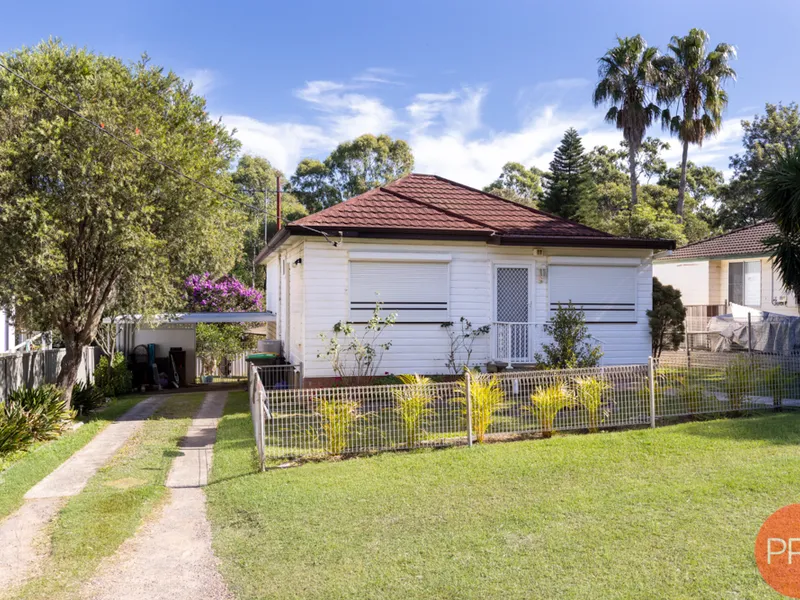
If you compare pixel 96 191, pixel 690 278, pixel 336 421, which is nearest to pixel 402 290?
pixel 336 421

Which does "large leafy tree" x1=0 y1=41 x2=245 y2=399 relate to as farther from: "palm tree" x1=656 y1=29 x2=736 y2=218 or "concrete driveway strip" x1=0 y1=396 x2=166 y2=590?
"palm tree" x1=656 y1=29 x2=736 y2=218

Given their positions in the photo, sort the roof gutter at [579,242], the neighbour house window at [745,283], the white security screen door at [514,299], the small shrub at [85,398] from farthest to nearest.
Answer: the neighbour house window at [745,283] → the white security screen door at [514,299] → the roof gutter at [579,242] → the small shrub at [85,398]

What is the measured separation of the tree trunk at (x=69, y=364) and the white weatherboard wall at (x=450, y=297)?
4.11 m

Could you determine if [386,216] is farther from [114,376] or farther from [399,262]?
[114,376]

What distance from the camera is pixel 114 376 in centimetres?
1698

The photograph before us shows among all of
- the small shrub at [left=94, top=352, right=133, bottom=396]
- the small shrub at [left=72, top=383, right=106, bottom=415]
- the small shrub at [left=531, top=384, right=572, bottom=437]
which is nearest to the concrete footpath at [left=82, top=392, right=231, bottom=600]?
the small shrub at [left=531, top=384, right=572, bottom=437]

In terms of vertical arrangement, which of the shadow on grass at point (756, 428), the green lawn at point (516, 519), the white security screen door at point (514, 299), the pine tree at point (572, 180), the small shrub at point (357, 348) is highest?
the pine tree at point (572, 180)

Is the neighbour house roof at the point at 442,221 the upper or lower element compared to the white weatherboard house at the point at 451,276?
upper

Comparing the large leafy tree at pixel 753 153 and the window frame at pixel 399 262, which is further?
the large leafy tree at pixel 753 153

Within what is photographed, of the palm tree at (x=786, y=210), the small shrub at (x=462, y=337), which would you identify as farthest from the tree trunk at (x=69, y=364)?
the palm tree at (x=786, y=210)

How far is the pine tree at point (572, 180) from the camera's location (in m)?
34.3

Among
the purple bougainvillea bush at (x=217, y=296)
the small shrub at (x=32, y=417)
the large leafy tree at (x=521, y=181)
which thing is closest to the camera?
the small shrub at (x=32, y=417)

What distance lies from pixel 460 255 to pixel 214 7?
7596 millimetres

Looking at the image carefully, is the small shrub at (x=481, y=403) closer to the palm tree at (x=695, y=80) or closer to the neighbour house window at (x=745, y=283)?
the neighbour house window at (x=745, y=283)
